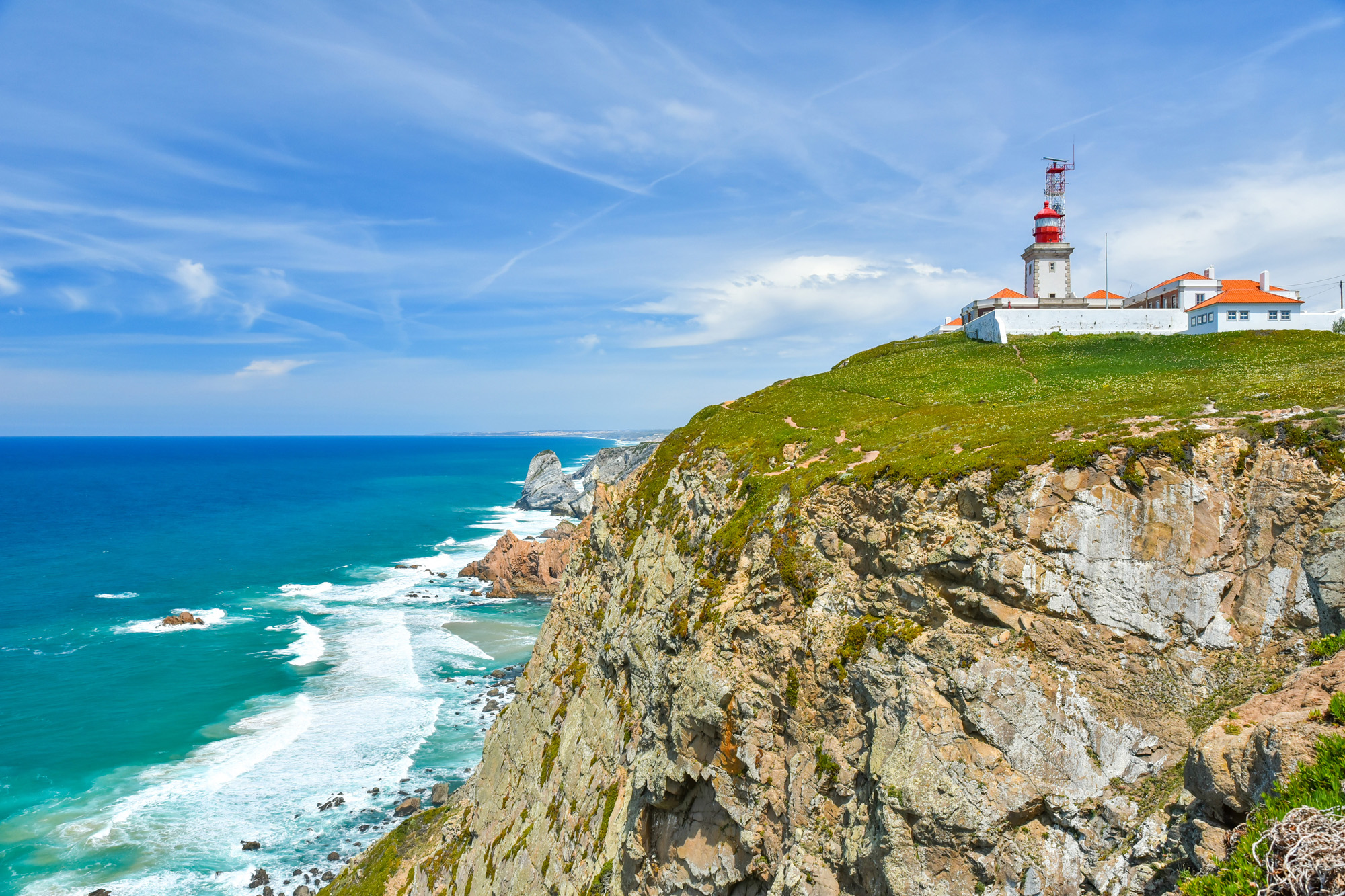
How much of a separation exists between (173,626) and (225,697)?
2249cm

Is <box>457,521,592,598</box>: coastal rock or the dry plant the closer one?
the dry plant

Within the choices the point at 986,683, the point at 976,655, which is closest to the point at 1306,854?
the point at 986,683

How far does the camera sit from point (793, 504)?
21.8 metres

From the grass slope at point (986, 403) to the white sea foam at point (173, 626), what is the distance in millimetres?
64162

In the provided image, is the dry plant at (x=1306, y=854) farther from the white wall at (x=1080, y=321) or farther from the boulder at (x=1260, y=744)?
the white wall at (x=1080, y=321)

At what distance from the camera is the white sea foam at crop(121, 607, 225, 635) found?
7094cm

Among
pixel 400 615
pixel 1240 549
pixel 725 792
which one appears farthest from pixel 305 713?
pixel 1240 549

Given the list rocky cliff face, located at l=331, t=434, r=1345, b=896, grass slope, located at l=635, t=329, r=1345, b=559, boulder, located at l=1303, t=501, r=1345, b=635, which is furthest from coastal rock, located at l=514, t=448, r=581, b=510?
boulder, located at l=1303, t=501, r=1345, b=635

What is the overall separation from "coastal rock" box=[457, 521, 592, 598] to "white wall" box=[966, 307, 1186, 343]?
55.2m

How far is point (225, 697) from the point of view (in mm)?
55781

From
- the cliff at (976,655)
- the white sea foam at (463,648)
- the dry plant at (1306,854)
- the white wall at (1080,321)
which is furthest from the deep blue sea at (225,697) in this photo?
the white wall at (1080,321)

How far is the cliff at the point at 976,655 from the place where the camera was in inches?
554

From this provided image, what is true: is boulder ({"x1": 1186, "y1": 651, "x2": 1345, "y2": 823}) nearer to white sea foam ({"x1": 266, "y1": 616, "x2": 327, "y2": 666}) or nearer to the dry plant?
the dry plant

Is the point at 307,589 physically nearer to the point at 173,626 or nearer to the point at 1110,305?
the point at 173,626
